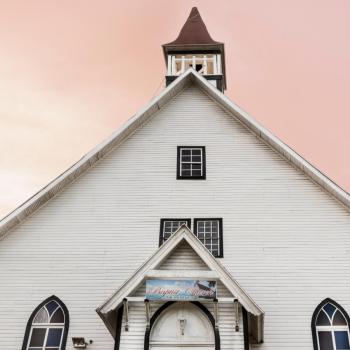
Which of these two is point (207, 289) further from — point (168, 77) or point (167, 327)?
point (168, 77)

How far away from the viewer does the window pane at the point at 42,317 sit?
15.9m

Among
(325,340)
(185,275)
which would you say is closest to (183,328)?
(185,275)

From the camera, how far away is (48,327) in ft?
51.8

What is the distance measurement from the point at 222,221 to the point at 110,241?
159 inches

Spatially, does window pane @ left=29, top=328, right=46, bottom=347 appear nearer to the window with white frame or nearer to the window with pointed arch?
the window with white frame

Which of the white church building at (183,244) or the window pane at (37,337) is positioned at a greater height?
the white church building at (183,244)

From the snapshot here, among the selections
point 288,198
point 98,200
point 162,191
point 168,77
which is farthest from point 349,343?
point 168,77

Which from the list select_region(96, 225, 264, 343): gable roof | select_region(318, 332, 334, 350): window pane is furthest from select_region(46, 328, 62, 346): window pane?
select_region(318, 332, 334, 350): window pane

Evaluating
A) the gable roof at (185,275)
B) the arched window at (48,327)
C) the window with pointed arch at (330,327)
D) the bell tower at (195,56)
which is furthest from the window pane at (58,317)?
the bell tower at (195,56)

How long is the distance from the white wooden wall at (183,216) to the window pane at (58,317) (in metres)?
0.36

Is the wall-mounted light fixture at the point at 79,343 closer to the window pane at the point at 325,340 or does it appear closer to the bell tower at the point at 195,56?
the window pane at the point at 325,340

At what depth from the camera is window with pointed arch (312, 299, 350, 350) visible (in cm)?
1510

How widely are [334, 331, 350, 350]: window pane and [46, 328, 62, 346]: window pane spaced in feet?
28.8

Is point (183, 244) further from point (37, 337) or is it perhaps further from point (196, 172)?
point (37, 337)
